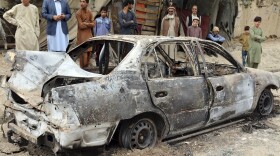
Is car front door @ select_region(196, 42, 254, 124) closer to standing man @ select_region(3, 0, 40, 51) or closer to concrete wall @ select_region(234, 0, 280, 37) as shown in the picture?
standing man @ select_region(3, 0, 40, 51)

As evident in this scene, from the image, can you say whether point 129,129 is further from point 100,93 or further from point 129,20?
point 129,20

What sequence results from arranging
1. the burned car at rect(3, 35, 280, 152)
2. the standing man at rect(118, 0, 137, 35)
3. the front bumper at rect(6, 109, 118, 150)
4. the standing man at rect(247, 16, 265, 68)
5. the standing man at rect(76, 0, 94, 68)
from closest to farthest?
1. the front bumper at rect(6, 109, 118, 150)
2. the burned car at rect(3, 35, 280, 152)
3. the standing man at rect(76, 0, 94, 68)
4. the standing man at rect(118, 0, 137, 35)
5. the standing man at rect(247, 16, 265, 68)

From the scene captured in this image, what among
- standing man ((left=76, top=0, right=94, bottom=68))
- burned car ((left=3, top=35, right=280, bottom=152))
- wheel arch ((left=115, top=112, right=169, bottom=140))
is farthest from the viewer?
standing man ((left=76, top=0, right=94, bottom=68))

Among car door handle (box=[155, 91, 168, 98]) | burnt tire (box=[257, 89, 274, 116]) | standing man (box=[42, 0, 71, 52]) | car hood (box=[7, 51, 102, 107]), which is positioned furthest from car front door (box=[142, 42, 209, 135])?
standing man (box=[42, 0, 71, 52])

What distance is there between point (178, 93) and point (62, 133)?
1650 mm

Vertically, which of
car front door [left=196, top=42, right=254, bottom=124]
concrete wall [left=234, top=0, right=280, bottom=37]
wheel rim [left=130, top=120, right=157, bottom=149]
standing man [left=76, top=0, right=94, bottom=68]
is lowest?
wheel rim [left=130, top=120, right=157, bottom=149]

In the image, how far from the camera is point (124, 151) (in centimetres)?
485

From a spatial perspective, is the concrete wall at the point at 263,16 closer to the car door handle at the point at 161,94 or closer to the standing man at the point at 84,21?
the standing man at the point at 84,21

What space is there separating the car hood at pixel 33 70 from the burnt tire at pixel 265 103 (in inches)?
129

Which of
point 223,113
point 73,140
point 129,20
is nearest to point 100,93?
point 73,140

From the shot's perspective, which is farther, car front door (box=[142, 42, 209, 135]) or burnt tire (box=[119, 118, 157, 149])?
car front door (box=[142, 42, 209, 135])

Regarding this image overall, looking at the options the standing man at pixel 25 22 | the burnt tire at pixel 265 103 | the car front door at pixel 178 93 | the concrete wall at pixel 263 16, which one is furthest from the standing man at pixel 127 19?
the concrete wall at pixel 263 16

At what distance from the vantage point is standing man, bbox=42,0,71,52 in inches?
301

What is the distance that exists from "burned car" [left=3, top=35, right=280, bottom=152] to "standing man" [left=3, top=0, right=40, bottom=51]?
1.93m
